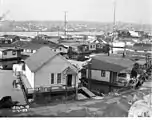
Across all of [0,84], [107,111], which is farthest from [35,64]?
[107,111]

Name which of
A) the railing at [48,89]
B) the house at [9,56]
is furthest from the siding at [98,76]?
the house at [9,56]

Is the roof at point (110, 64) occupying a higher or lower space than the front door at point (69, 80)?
higher

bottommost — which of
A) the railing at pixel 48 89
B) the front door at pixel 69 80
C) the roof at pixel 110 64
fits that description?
the railing at pixel 48 89

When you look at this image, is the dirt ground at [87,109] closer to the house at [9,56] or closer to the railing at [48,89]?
the railing at [48,89]

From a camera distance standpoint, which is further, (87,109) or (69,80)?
(69,80)

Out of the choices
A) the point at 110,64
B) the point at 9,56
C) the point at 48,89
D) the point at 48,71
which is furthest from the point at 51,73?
the point at 9,56

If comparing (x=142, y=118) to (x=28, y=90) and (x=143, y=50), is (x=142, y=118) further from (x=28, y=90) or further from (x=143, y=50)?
(x=143, y=50)

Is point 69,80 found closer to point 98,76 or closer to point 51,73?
point 51,73

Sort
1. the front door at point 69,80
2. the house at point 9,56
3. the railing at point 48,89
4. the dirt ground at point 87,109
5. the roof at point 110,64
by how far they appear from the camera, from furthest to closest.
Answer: the house at point 9,56 < the roof at point 110,64 < the front door at point 69,80 < the railing at point 48,89 < the dirt ground at point 87,109
